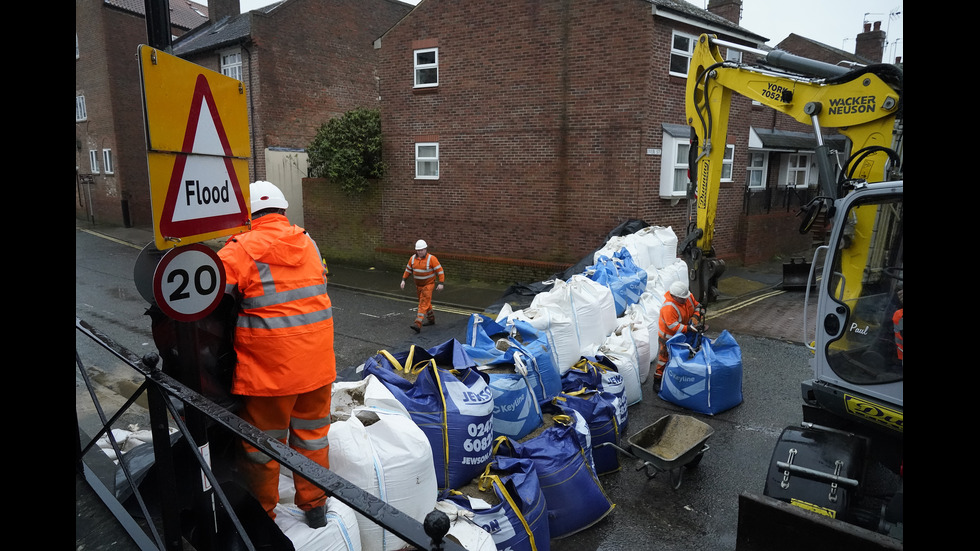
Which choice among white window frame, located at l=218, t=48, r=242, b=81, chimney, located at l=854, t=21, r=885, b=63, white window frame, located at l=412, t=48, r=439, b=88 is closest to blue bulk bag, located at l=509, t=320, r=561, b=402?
white window frame, located at l=412, t=48, r=439, b=88

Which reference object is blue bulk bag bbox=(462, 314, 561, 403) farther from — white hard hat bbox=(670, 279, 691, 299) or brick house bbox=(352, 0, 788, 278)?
brick house bbox=(352, 0, 788, 278)

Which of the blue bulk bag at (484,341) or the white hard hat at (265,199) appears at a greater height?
the white hard hat at (265,199)

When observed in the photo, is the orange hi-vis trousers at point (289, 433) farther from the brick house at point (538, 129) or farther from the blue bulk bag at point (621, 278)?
the brick house at point (538, 129)

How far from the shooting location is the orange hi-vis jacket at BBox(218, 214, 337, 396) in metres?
2.68

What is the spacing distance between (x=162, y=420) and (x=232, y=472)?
0.71 m

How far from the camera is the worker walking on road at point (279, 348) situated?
2.69 metres

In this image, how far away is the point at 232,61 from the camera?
60.8 ft

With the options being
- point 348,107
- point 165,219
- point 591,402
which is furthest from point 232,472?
point 348,107

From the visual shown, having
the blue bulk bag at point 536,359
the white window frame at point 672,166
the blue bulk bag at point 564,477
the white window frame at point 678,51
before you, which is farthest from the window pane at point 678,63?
the blue bulk bag at point 564,477

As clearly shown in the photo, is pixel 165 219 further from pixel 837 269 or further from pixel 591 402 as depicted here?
pixel 837 269

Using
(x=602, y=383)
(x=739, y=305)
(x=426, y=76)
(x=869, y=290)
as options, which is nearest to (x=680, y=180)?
(x=739, y=305)

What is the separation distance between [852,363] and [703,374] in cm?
224

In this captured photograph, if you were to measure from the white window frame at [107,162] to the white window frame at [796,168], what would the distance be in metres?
25.5

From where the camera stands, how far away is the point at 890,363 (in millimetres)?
3283
